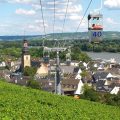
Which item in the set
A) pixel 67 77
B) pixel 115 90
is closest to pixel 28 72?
pixel 67 77

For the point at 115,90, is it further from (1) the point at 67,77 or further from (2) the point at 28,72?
(2) the point at 28,72

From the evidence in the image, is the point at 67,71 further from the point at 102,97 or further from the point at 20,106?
the point at 20,106

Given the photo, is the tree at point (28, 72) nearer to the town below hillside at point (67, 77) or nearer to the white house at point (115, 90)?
the town below hillside at point (67, 77)

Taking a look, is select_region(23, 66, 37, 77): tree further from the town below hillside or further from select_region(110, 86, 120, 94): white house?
select_region(110, 86, 120, 94): white house

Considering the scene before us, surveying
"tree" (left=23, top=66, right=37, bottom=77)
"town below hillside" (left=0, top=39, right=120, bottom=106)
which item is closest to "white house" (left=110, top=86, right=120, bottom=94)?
"town below hillside" (left=0, top=39, right=120, bottom=106)

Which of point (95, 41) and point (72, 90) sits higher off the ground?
point (95, 41)

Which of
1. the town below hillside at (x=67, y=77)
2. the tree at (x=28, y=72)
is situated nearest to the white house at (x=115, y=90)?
the town below hillside at (x=67, y=77)

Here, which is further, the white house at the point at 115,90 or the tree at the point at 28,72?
the tree at the point at 28,72

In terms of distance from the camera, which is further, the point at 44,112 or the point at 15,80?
the point at 15,80

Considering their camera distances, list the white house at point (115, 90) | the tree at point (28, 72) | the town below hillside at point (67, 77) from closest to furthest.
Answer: the town below hillside at point (67, 77) < the white house at point (115, 90) < the tree at point (28, 72)

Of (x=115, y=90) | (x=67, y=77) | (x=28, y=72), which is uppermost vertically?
(x=28, y=72)

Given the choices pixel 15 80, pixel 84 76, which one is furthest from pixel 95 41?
pixel 84 76
